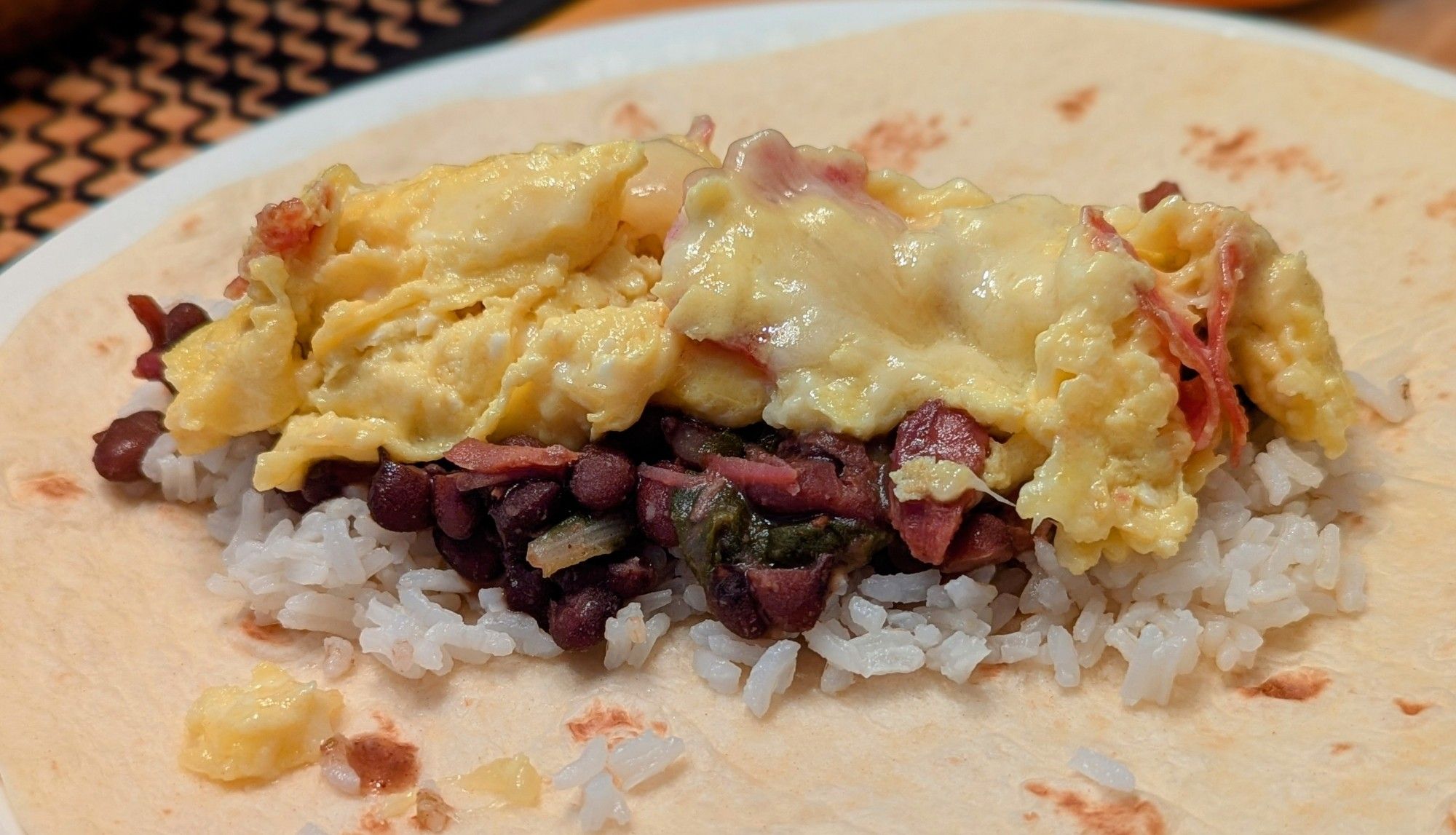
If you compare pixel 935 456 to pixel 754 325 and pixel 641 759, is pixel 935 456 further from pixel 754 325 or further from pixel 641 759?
pixel 641 759

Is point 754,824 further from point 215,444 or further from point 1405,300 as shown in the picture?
point 1405,300

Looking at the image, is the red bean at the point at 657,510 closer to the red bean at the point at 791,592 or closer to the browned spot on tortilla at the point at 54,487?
the red bean at the point at 791,592

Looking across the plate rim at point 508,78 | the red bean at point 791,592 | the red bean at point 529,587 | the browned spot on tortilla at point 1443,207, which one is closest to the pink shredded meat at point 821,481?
the red bean at point 791,592

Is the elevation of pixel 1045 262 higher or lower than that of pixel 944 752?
higher

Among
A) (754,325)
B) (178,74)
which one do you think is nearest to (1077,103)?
(754,325)

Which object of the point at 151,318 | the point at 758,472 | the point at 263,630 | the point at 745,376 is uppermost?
the point at 745,376

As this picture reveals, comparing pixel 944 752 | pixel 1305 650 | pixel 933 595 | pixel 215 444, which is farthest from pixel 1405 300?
pixel 215 444

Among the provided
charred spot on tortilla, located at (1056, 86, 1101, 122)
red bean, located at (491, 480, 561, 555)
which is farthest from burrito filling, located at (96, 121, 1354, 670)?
charred spot on tortilla, located at (1056, 86, 1101, 122)
